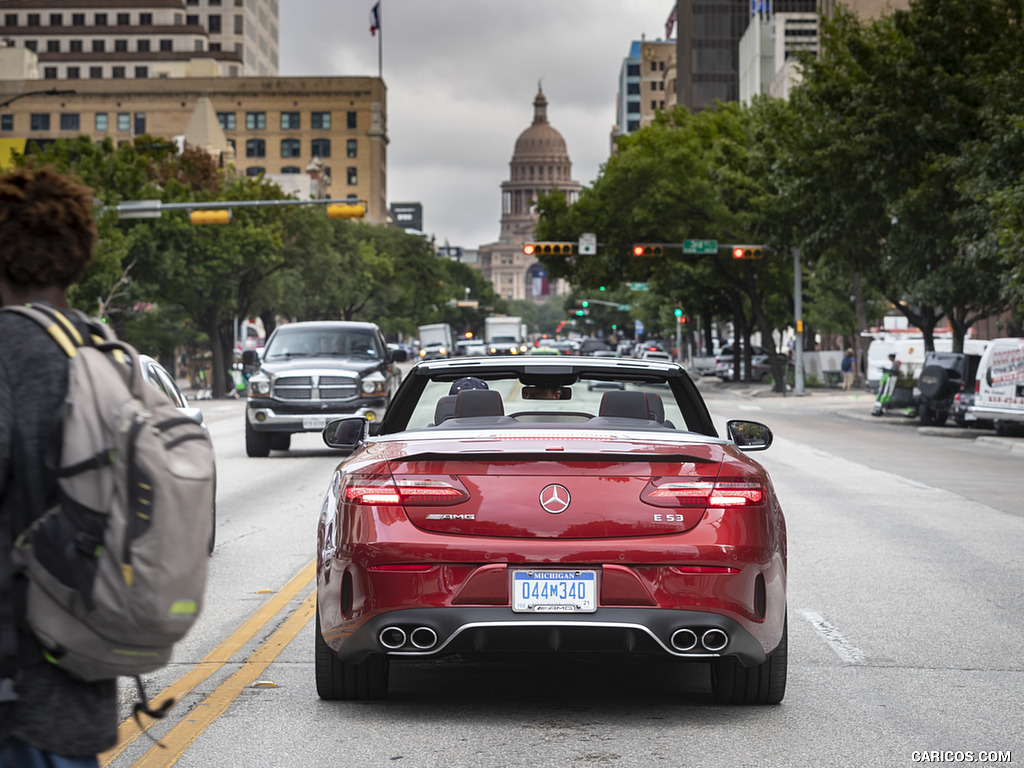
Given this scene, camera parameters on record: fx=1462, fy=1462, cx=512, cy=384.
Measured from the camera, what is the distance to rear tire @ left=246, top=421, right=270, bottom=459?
22.2 meters

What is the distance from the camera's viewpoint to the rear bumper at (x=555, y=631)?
5535 millimetres

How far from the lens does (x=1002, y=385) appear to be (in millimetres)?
27484

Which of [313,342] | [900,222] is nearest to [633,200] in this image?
[900,222]

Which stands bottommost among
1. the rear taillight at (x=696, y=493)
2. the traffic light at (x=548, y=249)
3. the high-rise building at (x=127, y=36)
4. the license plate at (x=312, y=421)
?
the license plate at (x=312, y=421)

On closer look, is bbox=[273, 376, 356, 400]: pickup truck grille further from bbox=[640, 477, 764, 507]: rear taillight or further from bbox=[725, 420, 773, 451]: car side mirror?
bbox=[640, 477, 764, 507]: rear taillight

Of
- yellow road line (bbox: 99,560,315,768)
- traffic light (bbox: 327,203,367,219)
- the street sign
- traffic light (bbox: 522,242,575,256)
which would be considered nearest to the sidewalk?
the street sign

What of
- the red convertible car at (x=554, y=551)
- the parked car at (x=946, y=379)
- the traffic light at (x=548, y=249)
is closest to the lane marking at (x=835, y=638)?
the red convertible car at (x=554, y=551)

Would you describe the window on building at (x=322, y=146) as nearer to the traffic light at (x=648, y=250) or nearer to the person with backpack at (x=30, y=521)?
the traffic light at (x=648, y=250)

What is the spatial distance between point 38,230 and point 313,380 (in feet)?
61.2

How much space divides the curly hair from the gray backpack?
1.08ft

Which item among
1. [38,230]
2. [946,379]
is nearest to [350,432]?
[38,230]

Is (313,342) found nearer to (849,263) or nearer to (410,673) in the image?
(410,673)

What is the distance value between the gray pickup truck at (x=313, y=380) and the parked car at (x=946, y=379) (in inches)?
550

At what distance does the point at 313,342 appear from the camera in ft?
75.7
